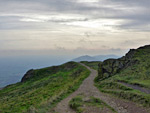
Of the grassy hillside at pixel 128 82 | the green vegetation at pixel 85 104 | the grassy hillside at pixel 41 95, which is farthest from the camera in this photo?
the grassy hillside at pixel 41 95

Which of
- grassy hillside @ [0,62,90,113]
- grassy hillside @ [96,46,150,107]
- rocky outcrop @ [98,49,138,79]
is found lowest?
grassy hillside @ [0,62,90,113]

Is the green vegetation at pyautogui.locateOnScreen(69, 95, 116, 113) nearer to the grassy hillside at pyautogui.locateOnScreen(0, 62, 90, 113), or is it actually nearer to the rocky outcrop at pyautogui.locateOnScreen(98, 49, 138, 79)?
the grassy hillside at pyautogui.locateOnScreen(0, 62, 90, 113)

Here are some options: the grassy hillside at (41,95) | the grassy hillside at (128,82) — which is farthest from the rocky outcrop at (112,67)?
the grassy hillside at (41,95)

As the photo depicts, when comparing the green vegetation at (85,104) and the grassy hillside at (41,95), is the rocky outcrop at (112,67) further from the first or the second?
the green vegetation at (85,104)

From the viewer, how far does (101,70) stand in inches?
2034

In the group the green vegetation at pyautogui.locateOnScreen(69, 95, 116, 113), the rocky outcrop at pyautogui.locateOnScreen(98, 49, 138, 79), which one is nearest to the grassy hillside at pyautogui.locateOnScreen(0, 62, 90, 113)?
the green vegetation at pyautogui.locateOnScreen(69, 95, 116, 113)

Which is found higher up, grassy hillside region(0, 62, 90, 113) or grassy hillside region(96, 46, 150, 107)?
grassy hillside region(96, 46, 150, 107)

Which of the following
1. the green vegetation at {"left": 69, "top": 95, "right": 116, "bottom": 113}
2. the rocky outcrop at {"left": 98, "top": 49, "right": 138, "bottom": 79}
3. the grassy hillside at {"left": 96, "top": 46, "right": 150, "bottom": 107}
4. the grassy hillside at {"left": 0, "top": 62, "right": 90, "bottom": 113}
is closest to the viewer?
the green vegetation at {"left": 69, "top": 95, "right": 116, "bottom": 113}

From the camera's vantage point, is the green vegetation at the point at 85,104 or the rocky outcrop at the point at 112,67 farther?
the rocky outcrop at the point at 112,67

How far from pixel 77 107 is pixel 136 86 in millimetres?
14593

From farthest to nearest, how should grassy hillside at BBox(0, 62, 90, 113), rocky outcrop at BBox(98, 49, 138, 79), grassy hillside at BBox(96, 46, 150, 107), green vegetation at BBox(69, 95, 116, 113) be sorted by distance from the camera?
rocky outcrop at BBox(98, 49, 138, 79) < grassy hillside at BBox(0, 62, 90, 113) < grassy hillside at BBox(96, 46, 150, 107) < green vegetation at BBox(69, 95, 116, 113)

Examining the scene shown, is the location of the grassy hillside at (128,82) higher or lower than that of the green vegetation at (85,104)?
higher

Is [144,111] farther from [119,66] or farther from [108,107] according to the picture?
[119,66]

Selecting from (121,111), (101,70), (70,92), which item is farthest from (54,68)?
(121,111)
